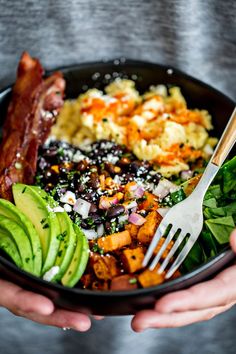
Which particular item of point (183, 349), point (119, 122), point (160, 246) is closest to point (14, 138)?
point (119, 122)

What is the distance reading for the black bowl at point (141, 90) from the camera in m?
1.54

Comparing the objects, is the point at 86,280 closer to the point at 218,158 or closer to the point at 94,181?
the point at 94,181

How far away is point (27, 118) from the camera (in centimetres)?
213

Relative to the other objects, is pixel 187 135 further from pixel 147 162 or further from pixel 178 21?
pixel 178 21

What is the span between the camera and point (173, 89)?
232 cm

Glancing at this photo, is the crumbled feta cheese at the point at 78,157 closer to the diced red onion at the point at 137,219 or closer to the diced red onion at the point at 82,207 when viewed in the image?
the diced red onion at the point at 82,207

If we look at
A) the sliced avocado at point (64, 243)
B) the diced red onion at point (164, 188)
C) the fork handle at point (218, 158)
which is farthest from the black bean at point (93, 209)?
the fork handle at point (218, 158)

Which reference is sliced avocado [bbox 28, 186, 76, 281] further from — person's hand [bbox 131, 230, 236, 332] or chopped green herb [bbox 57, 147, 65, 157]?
chopped green herb [bbox 57, 147, 65, 157]

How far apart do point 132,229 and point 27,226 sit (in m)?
0.32

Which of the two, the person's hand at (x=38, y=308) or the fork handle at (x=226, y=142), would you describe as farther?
the fork handle at (x=226, y=142)

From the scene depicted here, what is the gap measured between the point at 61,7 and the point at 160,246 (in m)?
1.09

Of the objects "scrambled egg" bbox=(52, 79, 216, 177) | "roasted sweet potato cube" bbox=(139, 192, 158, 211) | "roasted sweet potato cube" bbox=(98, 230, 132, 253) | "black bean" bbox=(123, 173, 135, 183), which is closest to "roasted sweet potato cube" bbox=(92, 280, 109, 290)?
"roasted sweet potato cube" bbox=(98, 230, 132, 253)

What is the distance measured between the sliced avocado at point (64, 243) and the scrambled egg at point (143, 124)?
18.5 inches

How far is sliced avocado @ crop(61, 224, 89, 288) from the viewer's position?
160cm
